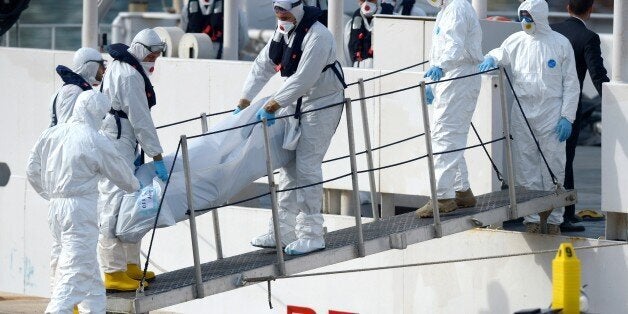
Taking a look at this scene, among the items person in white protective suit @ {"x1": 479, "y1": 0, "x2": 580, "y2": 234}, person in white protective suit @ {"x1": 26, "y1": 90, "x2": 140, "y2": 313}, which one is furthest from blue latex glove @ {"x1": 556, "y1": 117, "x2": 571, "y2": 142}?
person in white protective suit @ {"x1": 26, "y1": 90, "x2": 140, "y2": 313}

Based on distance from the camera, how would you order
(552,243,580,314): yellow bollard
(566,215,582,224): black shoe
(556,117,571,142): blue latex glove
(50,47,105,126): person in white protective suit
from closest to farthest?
(552,243,580,314): yellow bollard
(556,117,571,142): blue latex glove
(50,47,105,126): person in white protective suit
(566,215,582,224): black shoe

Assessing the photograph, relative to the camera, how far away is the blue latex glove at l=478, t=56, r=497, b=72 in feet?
36.0

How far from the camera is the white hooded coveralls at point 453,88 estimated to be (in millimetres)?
10500

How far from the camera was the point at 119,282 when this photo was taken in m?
9.64

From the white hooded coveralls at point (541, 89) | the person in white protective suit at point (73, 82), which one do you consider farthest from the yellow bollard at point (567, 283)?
the person in white protective suit at point (73, 82)

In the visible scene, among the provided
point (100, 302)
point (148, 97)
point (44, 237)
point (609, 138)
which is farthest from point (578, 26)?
point (44, 237)

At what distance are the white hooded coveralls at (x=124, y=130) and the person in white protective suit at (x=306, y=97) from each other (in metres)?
0.76

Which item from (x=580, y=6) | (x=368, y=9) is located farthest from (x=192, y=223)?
(x=368, y=9)

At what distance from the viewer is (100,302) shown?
31.2ft

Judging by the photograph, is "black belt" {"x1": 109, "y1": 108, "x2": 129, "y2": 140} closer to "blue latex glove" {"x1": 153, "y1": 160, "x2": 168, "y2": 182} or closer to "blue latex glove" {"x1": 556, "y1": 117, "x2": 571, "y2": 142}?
"blue latex glove" {"x1": 153, "y1": 160, "x2": 168, "y2": 182}

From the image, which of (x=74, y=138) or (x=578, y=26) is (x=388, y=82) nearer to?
(x=578, y=26)

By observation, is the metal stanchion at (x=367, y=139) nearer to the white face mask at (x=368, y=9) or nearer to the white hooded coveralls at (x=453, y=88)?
the white hooded coveralls at (x=453, y=88)

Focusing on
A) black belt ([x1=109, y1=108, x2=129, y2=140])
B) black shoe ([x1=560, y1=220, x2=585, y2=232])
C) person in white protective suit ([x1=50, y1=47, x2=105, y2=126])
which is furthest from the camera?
black shoe ([x1=560, y1=220, x2=585, y2=232])

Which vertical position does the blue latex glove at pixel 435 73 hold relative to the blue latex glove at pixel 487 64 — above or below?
below
